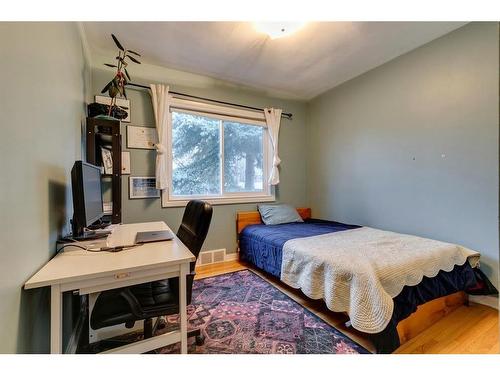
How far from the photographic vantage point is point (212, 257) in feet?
9.31

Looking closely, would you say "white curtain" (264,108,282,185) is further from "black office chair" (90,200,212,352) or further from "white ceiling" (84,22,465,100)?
"black office chair" (90,200,212,352)

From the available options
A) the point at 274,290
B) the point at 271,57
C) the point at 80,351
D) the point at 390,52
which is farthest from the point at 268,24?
the point at 80,351

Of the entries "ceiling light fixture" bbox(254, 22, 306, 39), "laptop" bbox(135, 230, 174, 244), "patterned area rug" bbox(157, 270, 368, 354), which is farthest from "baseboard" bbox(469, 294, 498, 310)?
"ceiling light fixture" bbox(254, 22, 306, 39)

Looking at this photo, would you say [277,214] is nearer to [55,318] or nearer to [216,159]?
[216,159]

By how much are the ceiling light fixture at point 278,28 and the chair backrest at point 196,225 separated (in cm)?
161

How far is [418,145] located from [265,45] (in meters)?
1.88

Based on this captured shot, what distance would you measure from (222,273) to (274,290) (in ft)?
2.30

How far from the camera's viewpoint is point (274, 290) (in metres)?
2.13

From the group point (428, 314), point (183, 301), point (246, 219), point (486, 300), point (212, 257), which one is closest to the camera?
point (183, 301)

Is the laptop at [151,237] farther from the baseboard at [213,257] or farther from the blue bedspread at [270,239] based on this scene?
the baseboard at [213,257]

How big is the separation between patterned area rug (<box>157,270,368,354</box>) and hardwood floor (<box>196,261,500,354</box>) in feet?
0.29

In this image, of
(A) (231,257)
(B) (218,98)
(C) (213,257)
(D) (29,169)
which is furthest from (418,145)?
(D) (29,169)

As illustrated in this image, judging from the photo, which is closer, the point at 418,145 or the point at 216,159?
the point at 418,145
